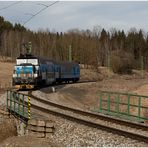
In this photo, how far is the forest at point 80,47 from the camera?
374 feet

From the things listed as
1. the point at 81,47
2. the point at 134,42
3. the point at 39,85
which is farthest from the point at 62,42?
the point at 39,85

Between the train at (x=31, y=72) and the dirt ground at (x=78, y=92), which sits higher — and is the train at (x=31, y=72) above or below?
above

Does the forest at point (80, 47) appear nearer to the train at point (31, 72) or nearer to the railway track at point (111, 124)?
the train at point (31, 72)

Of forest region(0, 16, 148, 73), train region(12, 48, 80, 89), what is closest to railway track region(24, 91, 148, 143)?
train region(12, 48, 80, 89)

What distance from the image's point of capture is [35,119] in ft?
56.7

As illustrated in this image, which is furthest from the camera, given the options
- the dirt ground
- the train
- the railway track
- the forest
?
the forest

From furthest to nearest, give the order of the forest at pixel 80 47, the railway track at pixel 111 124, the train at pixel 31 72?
the forest at pixel 80 47 → the train at pixel 31 72 → the railway track at pixel 111 124

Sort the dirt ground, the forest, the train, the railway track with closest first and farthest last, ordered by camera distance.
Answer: the railway track < the dirt ground < the train < the forest

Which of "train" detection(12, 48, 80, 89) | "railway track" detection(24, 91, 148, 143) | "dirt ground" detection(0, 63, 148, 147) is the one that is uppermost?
"train" detection(12, 48, 80, 89)

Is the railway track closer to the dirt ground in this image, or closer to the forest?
the dirt ground

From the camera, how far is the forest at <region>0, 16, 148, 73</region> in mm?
114000

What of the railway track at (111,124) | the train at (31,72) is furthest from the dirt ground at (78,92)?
the railway track at (111,124)

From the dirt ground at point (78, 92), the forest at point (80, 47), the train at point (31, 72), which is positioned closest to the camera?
the dirt ground at point (78, 92)

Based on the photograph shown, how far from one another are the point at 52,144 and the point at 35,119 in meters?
2.98
